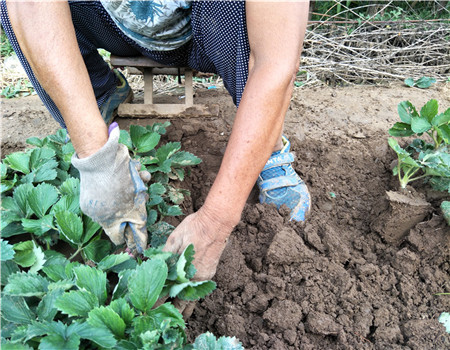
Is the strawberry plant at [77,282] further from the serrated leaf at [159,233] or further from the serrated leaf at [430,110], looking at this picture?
the serrated leaf at [430,110]

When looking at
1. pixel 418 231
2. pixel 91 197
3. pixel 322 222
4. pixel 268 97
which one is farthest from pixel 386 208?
pixel 91 197

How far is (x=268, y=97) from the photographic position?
1.13m

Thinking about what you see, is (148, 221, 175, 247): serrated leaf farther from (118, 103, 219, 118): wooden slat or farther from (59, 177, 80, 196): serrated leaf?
(118, 103, 219, 118): wooden slat

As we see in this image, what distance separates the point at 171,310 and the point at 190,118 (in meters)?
1.39

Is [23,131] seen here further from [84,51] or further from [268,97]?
[268,97]

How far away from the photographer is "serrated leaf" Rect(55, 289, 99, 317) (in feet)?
3.27

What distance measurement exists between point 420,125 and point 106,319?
1377 millimetres

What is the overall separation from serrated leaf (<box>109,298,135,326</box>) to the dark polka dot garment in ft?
3.06

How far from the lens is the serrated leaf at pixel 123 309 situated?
1.01 metres

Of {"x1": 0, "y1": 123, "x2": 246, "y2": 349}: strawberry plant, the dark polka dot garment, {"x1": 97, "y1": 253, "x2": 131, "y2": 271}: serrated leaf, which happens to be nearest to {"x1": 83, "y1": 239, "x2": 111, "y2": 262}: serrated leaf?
{"x1": 0, "y1": 123, "x2": 246, "y2": 349}: strawberry plant

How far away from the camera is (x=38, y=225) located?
1.31 meters

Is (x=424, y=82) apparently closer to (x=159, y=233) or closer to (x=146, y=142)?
(x=146, y=142)

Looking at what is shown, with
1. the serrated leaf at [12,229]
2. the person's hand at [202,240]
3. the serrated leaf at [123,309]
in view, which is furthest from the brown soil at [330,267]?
the serrated leaf at [12,229]

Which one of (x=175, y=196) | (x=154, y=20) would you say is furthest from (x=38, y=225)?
(x=154, y=20)
